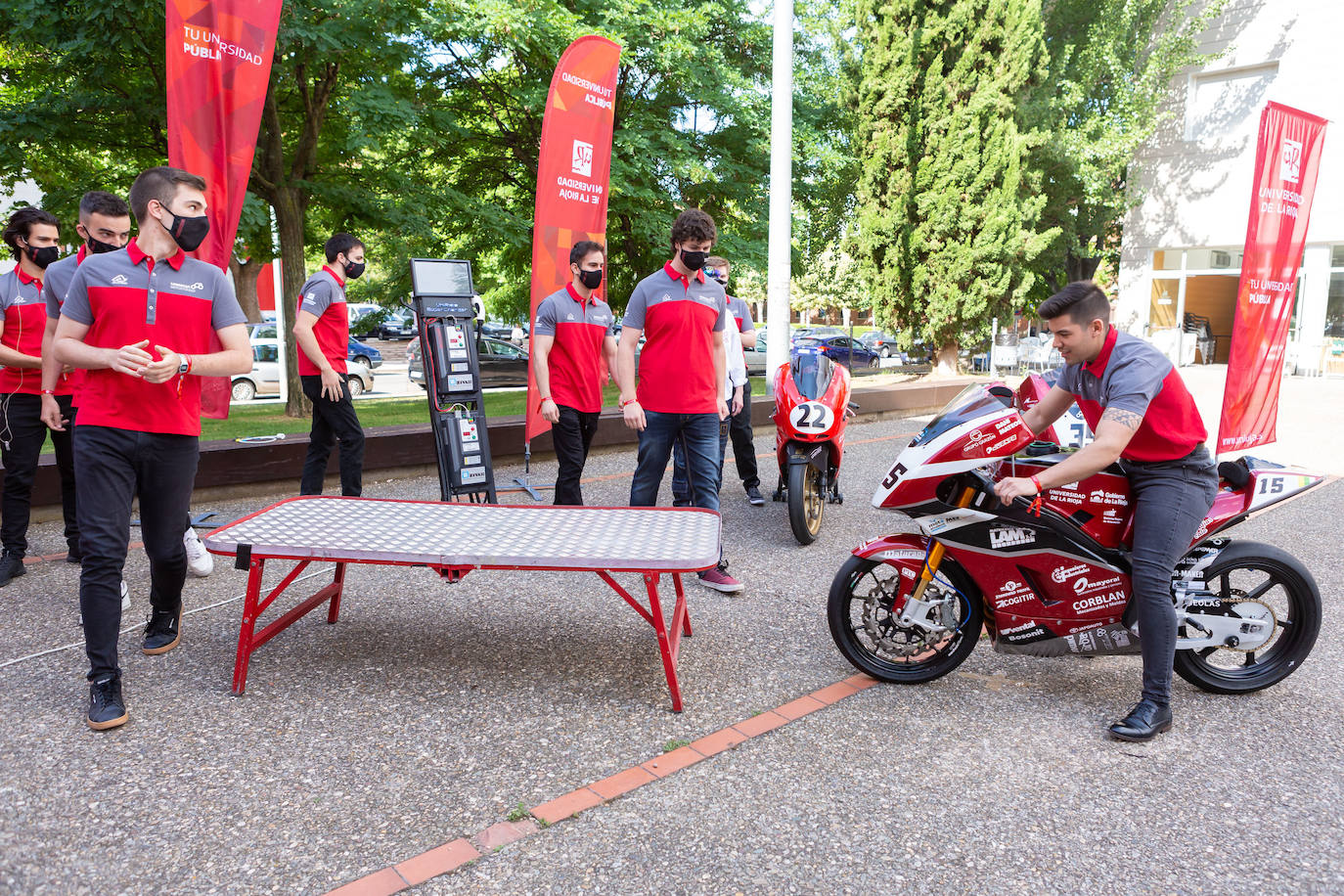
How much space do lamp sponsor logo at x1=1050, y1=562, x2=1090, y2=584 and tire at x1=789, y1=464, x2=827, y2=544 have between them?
2.41m

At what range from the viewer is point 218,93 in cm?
668

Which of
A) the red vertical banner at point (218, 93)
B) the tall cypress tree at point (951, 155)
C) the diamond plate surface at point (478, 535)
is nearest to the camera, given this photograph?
the diamond plate surface at point (478, 535)

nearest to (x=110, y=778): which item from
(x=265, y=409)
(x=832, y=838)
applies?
(x=832, y=838)

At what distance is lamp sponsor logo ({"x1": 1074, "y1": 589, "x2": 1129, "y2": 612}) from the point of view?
11.4 feet

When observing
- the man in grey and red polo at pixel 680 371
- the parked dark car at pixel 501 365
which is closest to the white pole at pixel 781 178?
the man in grey and red polo at pixel 680 371

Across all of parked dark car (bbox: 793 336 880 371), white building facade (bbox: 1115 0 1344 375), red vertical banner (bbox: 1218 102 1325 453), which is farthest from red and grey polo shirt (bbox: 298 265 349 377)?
parked dark car (bbox: 793 336 880 371)

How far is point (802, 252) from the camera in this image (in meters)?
19.9

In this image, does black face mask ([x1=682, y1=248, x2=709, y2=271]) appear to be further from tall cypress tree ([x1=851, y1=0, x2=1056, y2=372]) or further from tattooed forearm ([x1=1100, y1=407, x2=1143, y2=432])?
tall cypress tree ([x1=851, y1=0, x2=1056, y2=372])

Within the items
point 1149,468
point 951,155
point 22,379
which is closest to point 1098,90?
point 951,155

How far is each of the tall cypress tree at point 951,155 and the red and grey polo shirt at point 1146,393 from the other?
16.5m

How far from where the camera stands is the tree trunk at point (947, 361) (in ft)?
66.9

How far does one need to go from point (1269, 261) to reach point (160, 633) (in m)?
8.56

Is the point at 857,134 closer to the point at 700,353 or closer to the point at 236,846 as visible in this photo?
the point at 700,353

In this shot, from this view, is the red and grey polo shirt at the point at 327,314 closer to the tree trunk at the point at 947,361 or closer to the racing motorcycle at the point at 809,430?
the racing motorcycle at the point at 809,430
